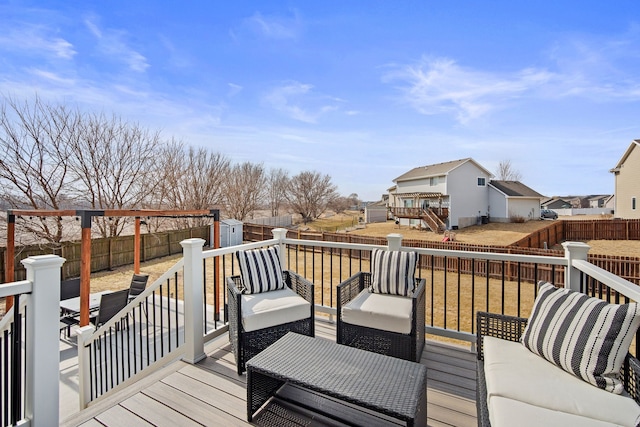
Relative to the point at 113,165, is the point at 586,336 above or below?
below

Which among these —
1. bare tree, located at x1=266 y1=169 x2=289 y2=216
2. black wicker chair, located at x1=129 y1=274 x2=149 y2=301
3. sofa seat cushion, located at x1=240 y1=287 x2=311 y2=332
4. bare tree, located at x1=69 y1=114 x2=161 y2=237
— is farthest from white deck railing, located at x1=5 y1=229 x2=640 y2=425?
bare tree, located at x1=266 y1=169 x2=289 y2=216

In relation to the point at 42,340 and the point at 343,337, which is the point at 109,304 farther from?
the point at 343,337

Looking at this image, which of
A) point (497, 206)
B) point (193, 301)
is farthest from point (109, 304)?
point (497, 206)

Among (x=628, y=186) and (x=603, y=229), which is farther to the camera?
(x=628, y=186)

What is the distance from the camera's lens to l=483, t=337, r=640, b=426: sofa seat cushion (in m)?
1.48

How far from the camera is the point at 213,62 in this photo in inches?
344

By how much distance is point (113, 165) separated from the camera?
42.4 feet

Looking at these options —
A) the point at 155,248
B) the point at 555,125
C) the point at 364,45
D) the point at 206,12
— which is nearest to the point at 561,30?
the point at 364,45

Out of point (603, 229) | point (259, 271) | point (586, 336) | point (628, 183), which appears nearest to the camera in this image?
point (586, 336)

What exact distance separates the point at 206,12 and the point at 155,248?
1146cm

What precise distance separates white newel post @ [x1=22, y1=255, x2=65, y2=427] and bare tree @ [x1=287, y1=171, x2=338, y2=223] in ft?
106

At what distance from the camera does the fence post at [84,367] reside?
11.6 feet

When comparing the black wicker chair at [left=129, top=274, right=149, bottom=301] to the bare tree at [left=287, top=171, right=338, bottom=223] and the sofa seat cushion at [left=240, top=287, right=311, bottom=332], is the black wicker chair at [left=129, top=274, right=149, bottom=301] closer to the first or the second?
the sofa seat cushion at [left=240, top=287, right=311, bottom=332]

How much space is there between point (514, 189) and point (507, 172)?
43.8ft
